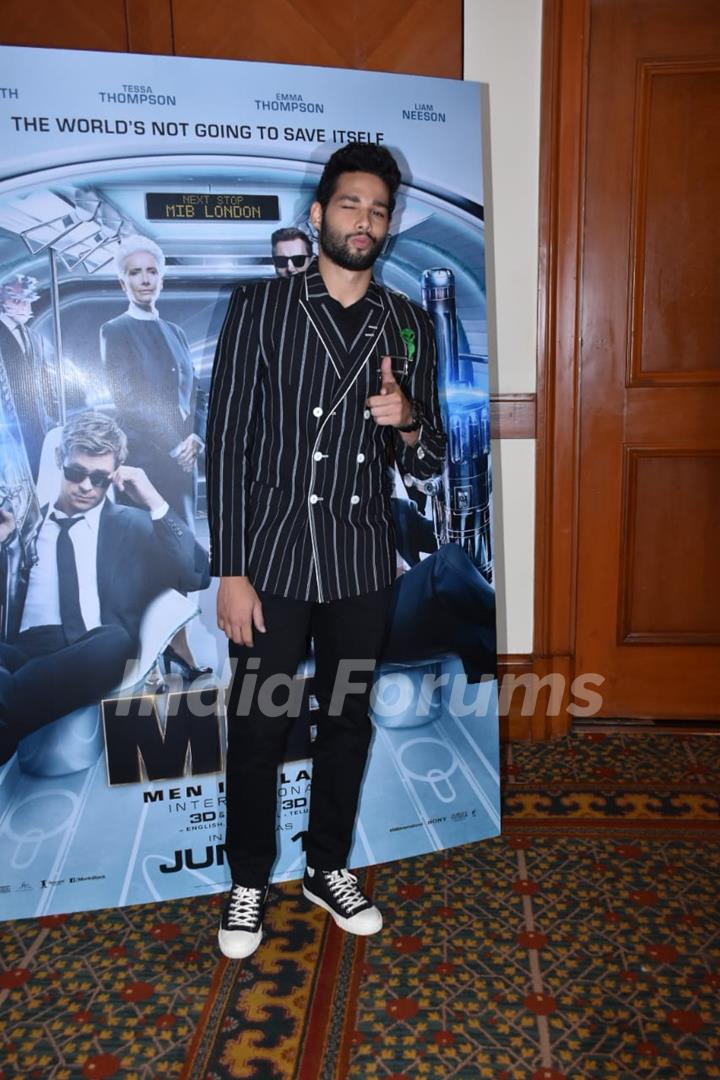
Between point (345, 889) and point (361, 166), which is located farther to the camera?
point (345, 889)

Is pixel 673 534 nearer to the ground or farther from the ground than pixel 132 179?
nearer to the ground

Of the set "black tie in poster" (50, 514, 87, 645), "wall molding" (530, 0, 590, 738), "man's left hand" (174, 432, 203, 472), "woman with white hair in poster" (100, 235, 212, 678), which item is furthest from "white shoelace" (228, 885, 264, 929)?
"wall molding" (530, 0, 590, 738)

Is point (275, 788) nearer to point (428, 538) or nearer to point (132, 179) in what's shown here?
point (428, 538)

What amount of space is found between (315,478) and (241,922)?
0.94m

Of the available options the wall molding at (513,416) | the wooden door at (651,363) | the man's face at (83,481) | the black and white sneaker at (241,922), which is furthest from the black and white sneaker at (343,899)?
the wall molding at (513,416)

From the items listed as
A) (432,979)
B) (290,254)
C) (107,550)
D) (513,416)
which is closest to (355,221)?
(290,254)

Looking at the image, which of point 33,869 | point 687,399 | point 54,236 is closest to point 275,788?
point 33,869

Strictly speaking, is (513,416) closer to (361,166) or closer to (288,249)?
(288,249)

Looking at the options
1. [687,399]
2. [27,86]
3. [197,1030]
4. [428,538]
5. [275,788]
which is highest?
[27,86]

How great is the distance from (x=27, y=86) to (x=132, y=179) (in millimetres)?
252

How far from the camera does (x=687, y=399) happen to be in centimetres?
266

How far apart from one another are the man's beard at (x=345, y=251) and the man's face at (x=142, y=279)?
1.26 ft

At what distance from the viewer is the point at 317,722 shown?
1857mm

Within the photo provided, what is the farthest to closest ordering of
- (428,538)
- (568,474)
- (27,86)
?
(568,474)
(428,538)
(27,86)
